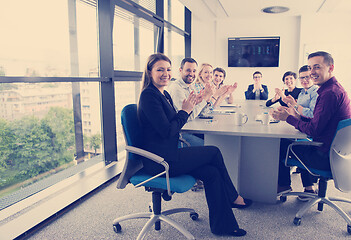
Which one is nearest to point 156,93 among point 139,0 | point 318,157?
point 318,157

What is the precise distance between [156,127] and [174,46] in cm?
502

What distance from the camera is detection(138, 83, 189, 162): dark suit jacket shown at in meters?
1.86

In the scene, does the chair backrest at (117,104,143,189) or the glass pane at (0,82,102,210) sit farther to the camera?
the glass pane at (0,82,102,210)

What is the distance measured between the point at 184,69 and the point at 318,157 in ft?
5.40

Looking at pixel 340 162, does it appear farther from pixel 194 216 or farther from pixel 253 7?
Result: pixel 253 7

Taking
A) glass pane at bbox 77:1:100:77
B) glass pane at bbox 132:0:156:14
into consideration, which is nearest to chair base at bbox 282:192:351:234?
glass pane at bbox 77:1:100:77

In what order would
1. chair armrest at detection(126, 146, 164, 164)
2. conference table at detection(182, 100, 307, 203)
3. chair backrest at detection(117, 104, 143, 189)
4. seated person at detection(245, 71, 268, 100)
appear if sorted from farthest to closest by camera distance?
1. seated person at detection(245, 71, 268, 100)
2. conference table at detection(182, 100, 307, 203)
3. chair backrest at detection(117, 104, 143, 189)
4. chair armrest at detection(126, 146, 164, 164)

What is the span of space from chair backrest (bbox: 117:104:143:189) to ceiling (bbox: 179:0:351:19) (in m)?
4.63

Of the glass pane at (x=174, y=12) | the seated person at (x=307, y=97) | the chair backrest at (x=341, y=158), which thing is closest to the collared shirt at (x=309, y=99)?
the seated person at (x=307, y=97)

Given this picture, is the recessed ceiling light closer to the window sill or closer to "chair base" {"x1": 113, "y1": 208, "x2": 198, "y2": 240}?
the window sill

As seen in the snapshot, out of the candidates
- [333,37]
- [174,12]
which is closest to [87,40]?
[174,12]

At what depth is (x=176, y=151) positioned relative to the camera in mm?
1912

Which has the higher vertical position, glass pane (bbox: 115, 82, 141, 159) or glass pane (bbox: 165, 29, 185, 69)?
glass pane (bbox: 165, 29, 185, 69)

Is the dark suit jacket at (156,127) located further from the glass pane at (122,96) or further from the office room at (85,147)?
the glass pane at (122,96)
